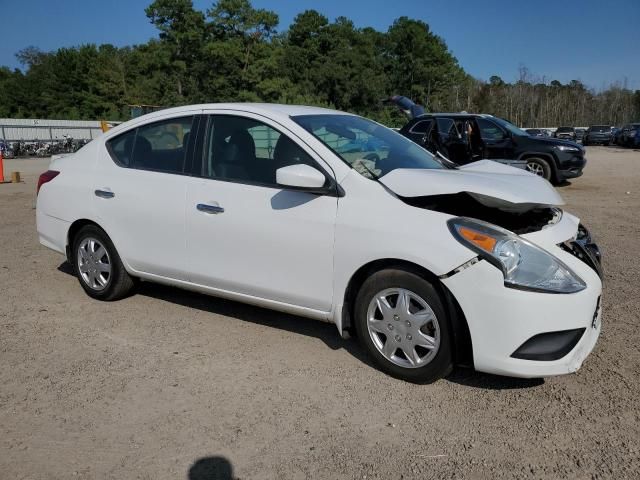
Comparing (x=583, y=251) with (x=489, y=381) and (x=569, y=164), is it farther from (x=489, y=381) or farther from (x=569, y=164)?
(x=569, y=164)

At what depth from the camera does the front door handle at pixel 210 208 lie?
3871mm

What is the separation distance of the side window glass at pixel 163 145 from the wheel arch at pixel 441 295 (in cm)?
169

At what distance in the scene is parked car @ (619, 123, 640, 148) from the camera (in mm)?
33969

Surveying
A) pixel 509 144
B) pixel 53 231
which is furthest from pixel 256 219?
pixel 509 144

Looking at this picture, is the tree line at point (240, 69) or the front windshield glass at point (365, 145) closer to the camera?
the front windshield glass at point (365, 145)

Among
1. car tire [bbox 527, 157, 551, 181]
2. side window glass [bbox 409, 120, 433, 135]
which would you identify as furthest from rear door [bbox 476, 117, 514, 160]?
side window glass [bbox 409, 120, 433, 135]

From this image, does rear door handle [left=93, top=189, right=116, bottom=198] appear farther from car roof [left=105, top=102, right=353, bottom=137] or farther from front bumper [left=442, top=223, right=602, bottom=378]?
front bumper [left=442, top=223, right=602, bottom=378]

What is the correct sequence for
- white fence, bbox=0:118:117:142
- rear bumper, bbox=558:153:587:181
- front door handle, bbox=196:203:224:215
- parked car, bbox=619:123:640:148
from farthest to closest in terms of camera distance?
parked car, bbox=619:123:640:148 → white fence, bbox=0:118:117:142 → rear bumper, bbox=558:153:587:181 → front door handle, bbox=196:203:224:215

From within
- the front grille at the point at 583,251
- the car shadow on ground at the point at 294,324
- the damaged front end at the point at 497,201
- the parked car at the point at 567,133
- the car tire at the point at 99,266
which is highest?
the parked car at the point at 567,133

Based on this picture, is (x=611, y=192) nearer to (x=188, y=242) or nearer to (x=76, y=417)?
(x=188, y=242)

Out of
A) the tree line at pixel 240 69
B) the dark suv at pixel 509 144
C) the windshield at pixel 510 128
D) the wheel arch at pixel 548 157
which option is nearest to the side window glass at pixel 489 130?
the dark suv at pixel 509 144

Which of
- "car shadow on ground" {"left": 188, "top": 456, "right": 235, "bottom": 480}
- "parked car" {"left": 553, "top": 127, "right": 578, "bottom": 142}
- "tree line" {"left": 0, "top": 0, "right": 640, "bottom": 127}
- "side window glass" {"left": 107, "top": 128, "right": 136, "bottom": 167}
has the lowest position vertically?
"car shadow on ground" {"left": 188, "top": 456, "right": 235, "bottom": 480}

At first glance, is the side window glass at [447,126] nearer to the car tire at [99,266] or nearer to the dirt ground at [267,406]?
the dirt ground at [267,406]

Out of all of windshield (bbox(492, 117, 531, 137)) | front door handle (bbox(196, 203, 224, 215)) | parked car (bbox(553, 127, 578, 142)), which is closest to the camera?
front door handle (bbox(196, 203, 224, 215))
